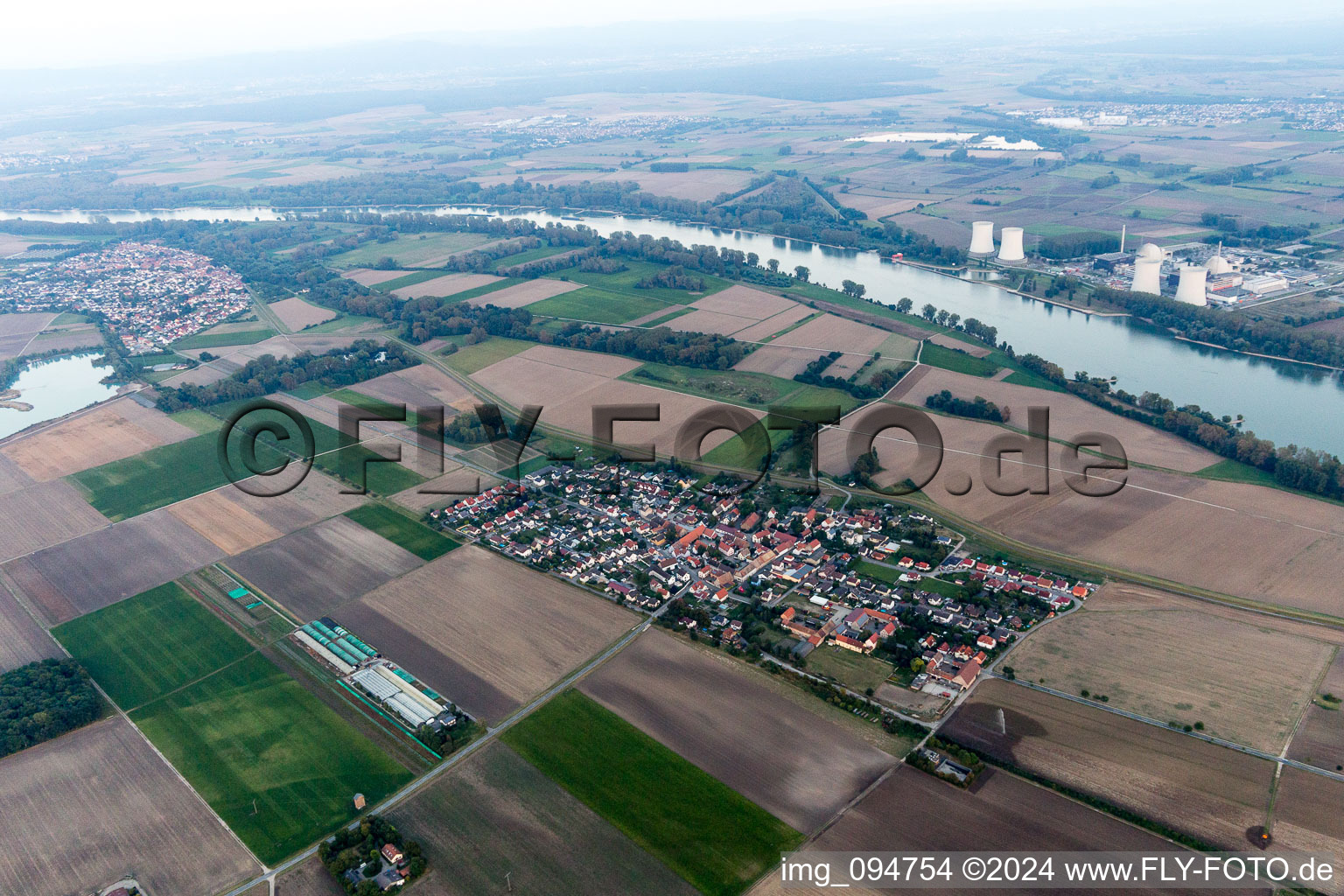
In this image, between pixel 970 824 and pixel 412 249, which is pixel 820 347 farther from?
pixel 412 249

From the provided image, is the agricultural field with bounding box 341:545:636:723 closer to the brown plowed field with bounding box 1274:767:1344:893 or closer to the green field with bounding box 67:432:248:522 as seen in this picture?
the green field with bounding box 67:432:248:522

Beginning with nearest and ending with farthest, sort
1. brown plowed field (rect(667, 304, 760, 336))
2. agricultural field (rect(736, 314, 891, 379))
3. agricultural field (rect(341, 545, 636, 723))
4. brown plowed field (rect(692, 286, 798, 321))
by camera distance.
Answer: agricultural field (rect(341, 545, 636, 723)) → agricultural field (rect(736, 314, 891, 379)) → brown plowed field (rect(667, 304, 760, 336)) → brown plowed field (rect(692, 286, 798, 321))

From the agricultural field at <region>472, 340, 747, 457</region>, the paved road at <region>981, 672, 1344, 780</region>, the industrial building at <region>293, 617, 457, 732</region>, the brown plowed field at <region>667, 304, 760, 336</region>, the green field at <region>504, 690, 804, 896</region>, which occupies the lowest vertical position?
the green field at <region>504, 690, 804, 896</region>

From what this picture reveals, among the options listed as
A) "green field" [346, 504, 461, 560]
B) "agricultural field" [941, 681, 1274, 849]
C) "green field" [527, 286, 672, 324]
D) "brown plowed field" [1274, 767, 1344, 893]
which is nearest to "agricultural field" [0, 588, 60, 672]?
"green field" [346, 504, 461, 560]

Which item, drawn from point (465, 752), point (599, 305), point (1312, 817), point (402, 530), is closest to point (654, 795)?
point (465, 752)

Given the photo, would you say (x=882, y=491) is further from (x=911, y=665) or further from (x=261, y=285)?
(x=261, y=285)

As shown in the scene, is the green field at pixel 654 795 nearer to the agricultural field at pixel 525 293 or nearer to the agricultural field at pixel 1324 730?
the agricultural field at pixel 1324 730

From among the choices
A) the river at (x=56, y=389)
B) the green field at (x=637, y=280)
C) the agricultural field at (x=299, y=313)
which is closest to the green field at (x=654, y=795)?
the river at (x=56, y=389)

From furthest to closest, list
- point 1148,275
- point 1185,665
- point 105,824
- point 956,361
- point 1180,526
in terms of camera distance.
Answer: point 1148,275 < point 956,361 < point 1180,526 < point 1185,665 < point 105,824
